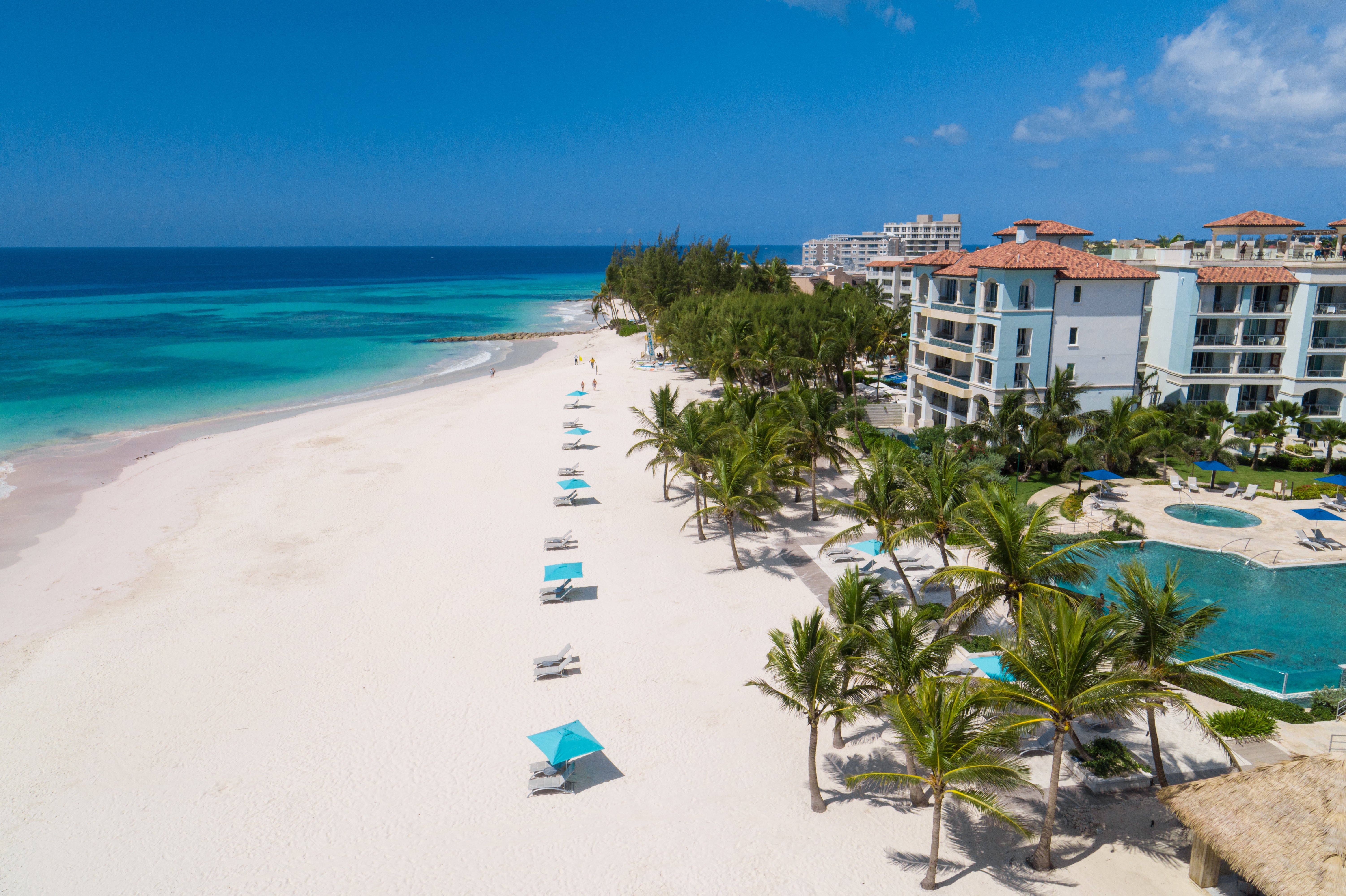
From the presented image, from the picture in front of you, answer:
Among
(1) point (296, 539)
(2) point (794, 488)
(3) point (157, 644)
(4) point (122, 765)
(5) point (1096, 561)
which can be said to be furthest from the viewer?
(2) point (794, 488)

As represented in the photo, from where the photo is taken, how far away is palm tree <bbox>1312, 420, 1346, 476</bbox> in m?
32.0

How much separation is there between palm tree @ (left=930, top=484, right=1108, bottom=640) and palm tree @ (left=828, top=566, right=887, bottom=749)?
1.43 metres

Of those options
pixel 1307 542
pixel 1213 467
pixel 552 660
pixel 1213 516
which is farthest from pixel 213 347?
pixel 1307 542

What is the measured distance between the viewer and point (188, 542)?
27359 millimetres

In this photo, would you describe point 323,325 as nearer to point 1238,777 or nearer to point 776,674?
point 776,674

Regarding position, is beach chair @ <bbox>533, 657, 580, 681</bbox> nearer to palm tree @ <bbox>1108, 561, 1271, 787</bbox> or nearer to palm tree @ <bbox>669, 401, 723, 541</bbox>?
palm tree @ <bbox>669, 401, 723, 541</bbox>

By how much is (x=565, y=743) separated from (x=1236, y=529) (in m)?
24.2

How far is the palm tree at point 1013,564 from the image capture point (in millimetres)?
14617

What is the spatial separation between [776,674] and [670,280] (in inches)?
2427

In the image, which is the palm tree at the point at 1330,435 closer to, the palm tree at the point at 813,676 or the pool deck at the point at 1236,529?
the pool deck at the point at 1236,529

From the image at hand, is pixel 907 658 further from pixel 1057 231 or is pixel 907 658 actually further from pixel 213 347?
pixel 213 347

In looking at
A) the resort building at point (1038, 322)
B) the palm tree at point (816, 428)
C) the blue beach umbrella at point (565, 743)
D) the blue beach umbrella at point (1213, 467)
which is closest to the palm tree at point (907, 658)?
the blue beach umbrella at point (565, 743)

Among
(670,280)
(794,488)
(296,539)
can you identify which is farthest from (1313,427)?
(670,280)

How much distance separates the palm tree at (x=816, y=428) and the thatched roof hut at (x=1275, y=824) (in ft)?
51.3
